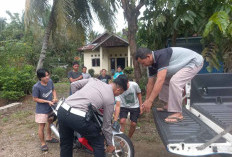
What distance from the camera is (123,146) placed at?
10.4ft

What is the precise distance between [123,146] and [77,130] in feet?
3.27

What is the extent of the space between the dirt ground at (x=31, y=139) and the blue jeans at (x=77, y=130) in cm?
119

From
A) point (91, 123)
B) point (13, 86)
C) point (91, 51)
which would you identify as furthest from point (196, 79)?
point (91, 51)

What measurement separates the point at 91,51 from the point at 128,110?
1814 centimetres

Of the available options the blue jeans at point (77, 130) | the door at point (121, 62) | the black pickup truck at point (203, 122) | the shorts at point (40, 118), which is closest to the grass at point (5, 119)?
the shorts at point (40, 118)

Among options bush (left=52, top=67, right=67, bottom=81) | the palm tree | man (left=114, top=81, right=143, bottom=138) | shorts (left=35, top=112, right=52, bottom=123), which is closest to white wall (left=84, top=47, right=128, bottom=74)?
bush (left=52, top=67, right=67, bottom=81)

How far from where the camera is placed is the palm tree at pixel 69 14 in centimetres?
830

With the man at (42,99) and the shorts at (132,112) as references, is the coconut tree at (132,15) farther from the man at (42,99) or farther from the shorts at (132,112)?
the man at (42,99)

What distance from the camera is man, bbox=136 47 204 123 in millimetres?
2812

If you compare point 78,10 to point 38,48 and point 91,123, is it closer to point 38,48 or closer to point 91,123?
point 91,123

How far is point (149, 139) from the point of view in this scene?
441cm

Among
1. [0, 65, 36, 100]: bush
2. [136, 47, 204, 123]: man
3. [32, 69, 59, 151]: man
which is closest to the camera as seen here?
[136, 47, 204, 123]: man

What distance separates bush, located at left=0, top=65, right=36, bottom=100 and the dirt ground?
1.50 meters

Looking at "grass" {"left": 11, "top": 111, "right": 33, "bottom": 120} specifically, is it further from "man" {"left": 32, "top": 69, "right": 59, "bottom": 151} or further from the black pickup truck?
the black pickup truck
